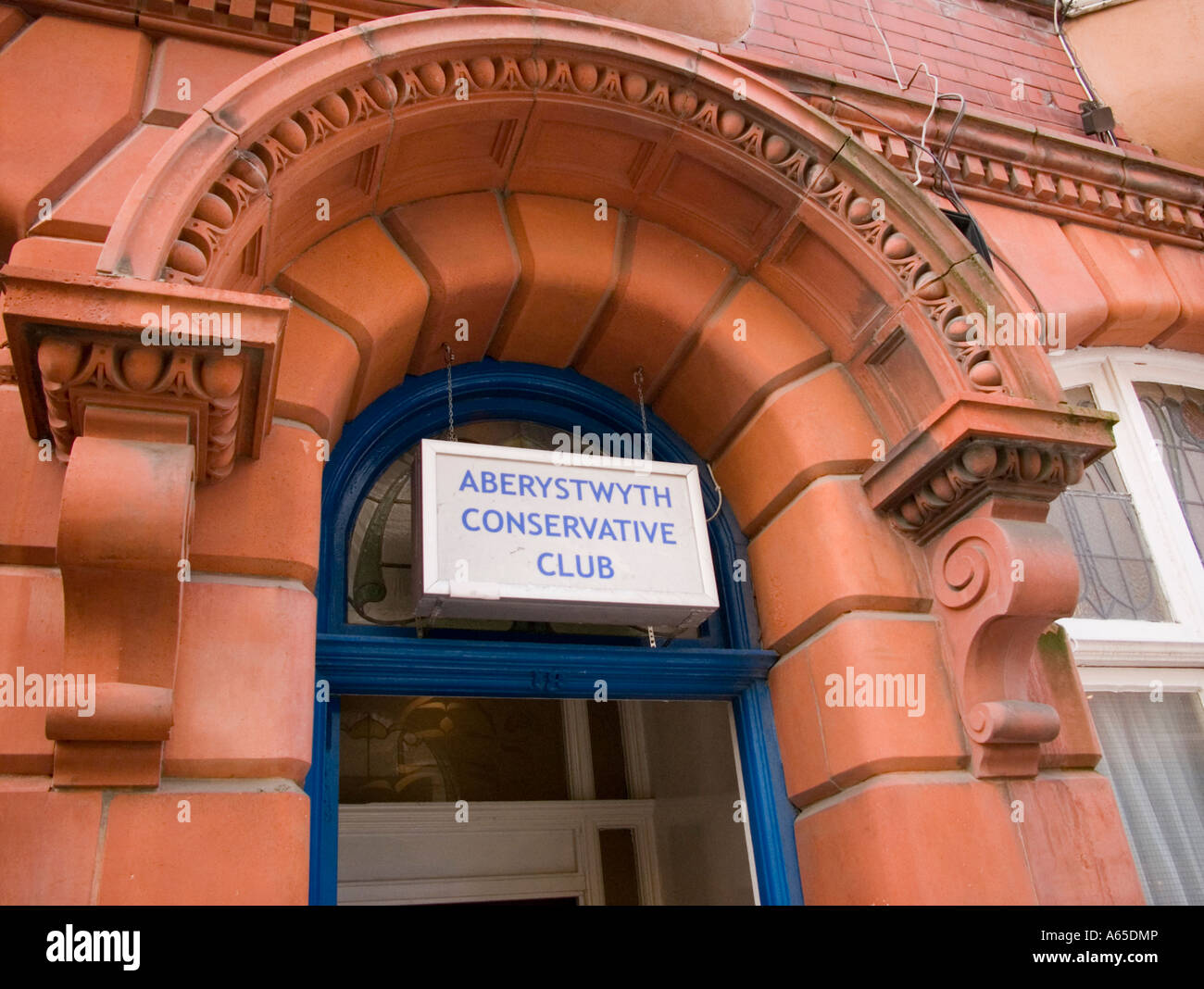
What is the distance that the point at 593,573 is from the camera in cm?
316

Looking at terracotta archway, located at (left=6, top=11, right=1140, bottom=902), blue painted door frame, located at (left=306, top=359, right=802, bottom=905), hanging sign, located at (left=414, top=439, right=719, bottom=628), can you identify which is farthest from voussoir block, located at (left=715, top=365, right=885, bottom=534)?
hanging sign, located at (left=414, top=439, right=719, bottom=628)

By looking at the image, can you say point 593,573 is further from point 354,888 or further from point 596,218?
point 354,888

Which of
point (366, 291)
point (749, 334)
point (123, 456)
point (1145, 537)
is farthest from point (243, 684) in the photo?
point (1145, 537)

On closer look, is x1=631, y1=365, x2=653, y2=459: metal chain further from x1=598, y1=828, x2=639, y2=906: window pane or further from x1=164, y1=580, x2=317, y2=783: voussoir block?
x1=598, y1=828, x2=639, y2=906: window pane

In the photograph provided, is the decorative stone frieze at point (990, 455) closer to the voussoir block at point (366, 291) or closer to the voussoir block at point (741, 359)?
the voussoir block at point (741, 359)

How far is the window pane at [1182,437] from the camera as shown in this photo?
4492mm

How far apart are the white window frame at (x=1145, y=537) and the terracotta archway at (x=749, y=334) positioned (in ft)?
2.14

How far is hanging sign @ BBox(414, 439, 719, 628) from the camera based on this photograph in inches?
118

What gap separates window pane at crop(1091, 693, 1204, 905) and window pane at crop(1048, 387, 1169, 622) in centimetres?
38

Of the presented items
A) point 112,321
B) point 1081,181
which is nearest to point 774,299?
point 1081,181

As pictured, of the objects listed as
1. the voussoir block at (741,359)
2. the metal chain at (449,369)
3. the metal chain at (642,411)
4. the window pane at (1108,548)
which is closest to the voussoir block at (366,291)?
the metal chain at (449,369)

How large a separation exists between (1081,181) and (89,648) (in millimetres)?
4548

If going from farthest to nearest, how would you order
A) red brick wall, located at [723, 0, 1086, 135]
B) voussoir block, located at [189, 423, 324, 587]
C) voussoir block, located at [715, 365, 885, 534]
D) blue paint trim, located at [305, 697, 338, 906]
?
red brick wall, located at [723, 0, 1086, 135] → voussoir block, located at [715, 365, 885, 534] → blue paint trim, located at [305, 697, 338, 906] → voussoir block, located at [189, 423, 324, 587]

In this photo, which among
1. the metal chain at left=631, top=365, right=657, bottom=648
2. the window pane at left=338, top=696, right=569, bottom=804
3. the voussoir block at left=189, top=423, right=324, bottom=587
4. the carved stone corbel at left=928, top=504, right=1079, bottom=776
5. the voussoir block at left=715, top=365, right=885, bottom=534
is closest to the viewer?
the voussoir block at left=189, top=423, right=324, bottom=587
